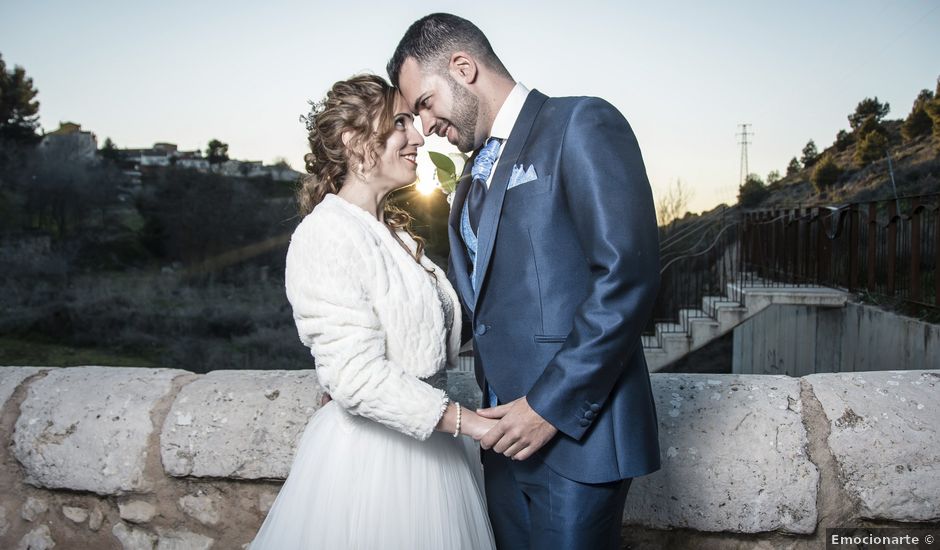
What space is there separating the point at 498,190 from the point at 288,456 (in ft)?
3.97

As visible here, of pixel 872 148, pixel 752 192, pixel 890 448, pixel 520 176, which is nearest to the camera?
pixel 520 176

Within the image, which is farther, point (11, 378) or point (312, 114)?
point (11, 378)

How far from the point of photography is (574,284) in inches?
58.5

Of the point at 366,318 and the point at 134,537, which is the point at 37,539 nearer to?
the point at 134,537

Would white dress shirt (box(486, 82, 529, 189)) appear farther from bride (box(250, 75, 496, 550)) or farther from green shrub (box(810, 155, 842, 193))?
green shrub (box(810, 155, 842, 193))

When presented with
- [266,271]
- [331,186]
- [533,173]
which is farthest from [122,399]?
[266,271]

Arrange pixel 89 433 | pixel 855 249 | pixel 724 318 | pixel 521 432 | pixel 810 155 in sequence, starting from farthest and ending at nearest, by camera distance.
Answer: pixel 810 155 → pixel 724 318 → pixel 855 249 → pixel 89 433 → pixel 521 432

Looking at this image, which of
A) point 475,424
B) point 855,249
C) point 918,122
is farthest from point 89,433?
point 918,122

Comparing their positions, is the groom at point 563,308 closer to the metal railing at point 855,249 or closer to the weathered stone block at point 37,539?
the weathered stone block at point 37,539

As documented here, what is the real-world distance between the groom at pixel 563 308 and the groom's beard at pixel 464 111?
7cm

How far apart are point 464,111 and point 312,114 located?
433 mm

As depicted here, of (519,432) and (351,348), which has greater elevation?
(351,348)

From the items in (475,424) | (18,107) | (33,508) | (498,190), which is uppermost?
(18,107)

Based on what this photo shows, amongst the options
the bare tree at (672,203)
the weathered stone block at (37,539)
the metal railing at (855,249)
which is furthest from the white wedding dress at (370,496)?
the bare tree at (672,203)
